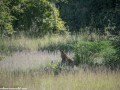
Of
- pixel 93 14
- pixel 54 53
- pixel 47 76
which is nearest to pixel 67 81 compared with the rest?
pixel 47 76

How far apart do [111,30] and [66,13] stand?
843 cm

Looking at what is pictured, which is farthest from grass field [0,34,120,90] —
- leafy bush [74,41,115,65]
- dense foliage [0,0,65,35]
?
dense foliage [0,0,65,35]

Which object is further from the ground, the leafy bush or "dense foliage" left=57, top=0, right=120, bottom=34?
"dense foliage" left=57, top=0, right=120, bottom=34

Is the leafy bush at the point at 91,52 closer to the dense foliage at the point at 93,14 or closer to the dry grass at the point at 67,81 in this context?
the dry grass at the point at 67,81

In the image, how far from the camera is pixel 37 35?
18.5m

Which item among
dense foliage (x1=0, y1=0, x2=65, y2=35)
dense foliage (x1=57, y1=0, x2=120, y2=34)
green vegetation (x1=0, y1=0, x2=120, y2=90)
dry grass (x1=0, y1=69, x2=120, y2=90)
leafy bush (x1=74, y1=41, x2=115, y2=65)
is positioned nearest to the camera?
dry grass (x1=0, y1=69, x2=120, y2=90)

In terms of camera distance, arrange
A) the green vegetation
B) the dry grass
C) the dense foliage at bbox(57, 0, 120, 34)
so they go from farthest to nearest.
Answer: the dense foliage at bbox(57, 0, 120, 34)
the green vegetation
the dry grass

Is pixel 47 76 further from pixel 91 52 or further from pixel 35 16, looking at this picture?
pixel 35 16

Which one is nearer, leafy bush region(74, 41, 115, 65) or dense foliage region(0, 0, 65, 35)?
leafy bush region(74, 41, 115, 65)

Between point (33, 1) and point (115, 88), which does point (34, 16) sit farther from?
point (115, 88)

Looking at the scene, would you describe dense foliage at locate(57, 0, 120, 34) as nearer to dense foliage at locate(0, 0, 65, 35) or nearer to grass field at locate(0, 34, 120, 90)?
dense foliage at locate(0, 0, 65, 35)

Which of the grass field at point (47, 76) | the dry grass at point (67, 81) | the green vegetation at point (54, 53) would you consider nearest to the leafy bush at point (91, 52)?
the green vegetation at point (54, 53)

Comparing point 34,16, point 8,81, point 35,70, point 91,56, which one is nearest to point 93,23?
point 34,16

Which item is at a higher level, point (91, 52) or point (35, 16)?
point (35, 16)
